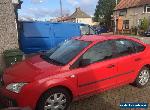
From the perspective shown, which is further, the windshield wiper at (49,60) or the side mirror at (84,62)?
the windshield wiper at (49,60)

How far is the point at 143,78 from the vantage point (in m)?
7.72

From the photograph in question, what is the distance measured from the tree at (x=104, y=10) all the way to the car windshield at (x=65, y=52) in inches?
2102

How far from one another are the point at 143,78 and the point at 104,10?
5903 centimetres

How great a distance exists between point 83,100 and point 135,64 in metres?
1.78

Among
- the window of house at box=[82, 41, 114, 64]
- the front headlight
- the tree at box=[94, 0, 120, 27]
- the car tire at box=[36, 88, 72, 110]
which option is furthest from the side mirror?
the tree at box=[94, 0, 120, 27]

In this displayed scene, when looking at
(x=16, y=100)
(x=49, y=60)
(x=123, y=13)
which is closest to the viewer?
(x=16, y=100)

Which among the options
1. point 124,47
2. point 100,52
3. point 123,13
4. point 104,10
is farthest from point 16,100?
point 104,10

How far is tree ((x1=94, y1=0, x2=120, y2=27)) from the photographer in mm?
61469

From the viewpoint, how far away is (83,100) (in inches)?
267

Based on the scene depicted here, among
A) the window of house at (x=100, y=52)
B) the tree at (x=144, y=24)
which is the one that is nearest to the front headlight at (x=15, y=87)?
the window of house at (x=100, y=52)

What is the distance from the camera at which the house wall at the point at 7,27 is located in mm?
10617

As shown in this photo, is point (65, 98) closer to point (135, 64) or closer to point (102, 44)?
point (102, 44)

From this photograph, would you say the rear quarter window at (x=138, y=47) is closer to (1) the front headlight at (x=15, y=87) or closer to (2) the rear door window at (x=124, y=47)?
(2) the rear door window at (x=124, y=47)

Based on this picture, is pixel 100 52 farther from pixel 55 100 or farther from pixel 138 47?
pixel 55 100
